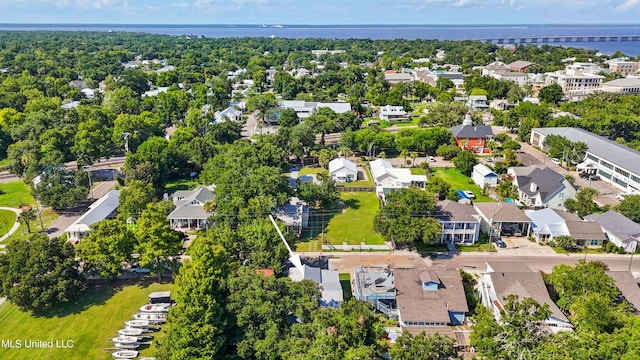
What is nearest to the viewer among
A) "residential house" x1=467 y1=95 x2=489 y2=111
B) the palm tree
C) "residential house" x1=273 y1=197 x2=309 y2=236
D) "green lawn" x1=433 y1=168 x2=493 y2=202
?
"residential house" x1=273 y1=197 x2=309 y2=236

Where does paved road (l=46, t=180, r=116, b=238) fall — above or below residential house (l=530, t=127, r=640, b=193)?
below

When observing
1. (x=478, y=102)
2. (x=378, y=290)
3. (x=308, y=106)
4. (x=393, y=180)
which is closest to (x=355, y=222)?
(x=393, y=180)

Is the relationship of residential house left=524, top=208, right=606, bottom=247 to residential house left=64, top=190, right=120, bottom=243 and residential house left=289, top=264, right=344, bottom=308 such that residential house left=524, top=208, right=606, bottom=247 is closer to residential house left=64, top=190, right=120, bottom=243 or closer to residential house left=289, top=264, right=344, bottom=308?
residential house left=289, top=264, right=344, bottom=308

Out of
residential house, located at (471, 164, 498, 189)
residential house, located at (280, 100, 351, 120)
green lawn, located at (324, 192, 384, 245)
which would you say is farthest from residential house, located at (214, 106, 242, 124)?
residential house, located at (471, 164, 498, 189)

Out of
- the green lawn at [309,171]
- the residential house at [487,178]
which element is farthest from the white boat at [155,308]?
the residential house at [487,178]

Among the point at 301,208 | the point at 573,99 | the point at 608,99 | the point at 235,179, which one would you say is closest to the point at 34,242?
the point at 235,179

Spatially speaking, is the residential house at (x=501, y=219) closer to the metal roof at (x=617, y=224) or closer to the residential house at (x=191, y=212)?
the metal roof at (x=617, y=224)

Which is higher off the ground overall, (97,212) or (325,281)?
(97,212)

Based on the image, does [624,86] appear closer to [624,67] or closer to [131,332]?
[624,67]
